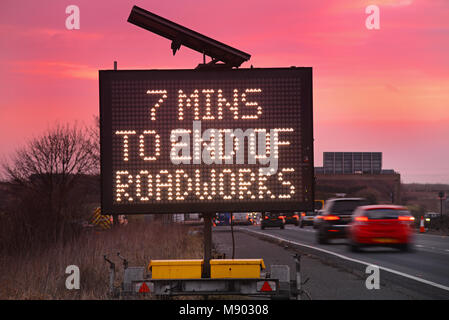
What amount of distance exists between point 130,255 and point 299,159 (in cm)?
1008

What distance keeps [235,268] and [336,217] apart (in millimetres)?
19021

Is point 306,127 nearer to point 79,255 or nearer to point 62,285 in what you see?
point 62,285

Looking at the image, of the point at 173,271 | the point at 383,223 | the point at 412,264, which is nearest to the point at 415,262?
the point at 412,264

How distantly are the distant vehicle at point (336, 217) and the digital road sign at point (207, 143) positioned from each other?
56.6 feet

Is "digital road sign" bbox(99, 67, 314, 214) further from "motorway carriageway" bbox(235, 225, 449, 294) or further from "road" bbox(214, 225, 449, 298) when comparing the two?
"motorway carriageway" bbox(235, 225, 449, 294)

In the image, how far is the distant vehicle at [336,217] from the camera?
1032 inches

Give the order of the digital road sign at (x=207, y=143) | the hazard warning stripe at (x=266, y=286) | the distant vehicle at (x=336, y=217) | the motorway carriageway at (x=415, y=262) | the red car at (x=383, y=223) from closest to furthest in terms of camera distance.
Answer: the hazard warning stripe at (x=266, y=286)
the digital road sign at (x=207, y=143)
the motorway carriageway at (x=415, y=262)
the red car at (x=383, y=223)
the distant vehicle at (x=336, y=217)

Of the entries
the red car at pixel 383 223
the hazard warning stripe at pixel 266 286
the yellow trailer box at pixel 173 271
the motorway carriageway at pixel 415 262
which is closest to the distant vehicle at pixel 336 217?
the motorway carriageway at pixel 415 262

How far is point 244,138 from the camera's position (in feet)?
29.3

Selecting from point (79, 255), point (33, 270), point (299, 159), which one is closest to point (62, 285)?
point (33, 270)

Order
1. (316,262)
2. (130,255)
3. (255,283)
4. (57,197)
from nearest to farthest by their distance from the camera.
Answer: (255,283) < (130,255) < (316,262) < (57,197)

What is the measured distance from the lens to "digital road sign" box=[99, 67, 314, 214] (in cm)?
889

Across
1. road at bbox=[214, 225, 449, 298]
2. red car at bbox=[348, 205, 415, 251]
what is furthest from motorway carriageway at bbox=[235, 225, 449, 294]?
red car at bbox=[348, 205, 415, 251]

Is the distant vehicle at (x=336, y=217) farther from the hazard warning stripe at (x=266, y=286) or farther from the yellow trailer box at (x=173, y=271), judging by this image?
the yellow trailer box at (x=173, y=271)
